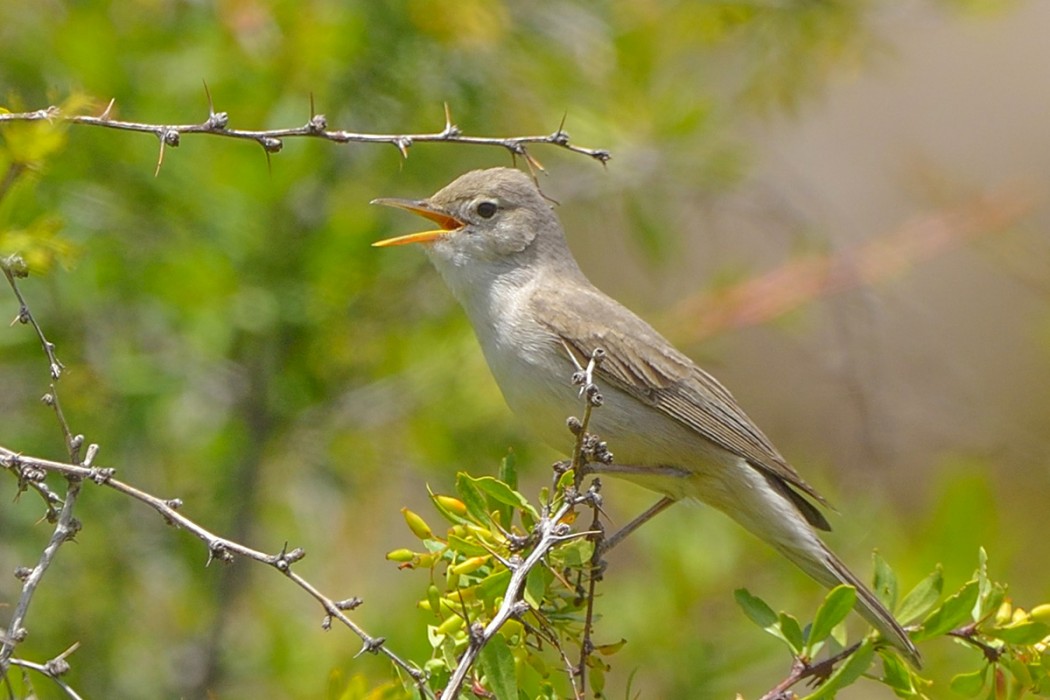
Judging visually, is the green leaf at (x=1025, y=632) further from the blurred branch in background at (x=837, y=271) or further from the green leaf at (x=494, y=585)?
the blurred branch in background at (x=837, y=271)

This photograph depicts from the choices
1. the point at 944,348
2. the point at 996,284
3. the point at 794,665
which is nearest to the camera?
the point at 794,665

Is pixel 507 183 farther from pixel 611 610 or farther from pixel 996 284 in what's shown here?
pixel 996 284

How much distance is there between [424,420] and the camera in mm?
4586

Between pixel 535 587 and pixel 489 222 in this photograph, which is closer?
pixel 535 587

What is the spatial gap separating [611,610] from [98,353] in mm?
1905

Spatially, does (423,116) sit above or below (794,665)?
above

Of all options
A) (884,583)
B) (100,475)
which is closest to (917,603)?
(884,583)

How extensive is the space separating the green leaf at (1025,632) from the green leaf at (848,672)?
0.31m

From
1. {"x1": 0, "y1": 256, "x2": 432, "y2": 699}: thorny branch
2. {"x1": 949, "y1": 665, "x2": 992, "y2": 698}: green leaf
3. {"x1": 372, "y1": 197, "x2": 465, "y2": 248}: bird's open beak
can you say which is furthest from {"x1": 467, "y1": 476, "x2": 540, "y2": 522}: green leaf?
{"x1": 372, "y1": 197, "x2": 465, "y2": 248}: bird's open beak

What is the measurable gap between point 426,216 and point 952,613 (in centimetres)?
227

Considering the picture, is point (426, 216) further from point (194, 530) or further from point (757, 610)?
point (194, 530)

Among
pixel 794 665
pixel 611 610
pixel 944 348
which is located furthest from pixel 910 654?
pixel 944 348

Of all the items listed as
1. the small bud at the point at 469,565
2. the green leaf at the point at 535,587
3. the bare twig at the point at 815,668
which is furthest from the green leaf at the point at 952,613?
the small bud at the point at 469,565

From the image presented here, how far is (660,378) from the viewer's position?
404 centimetres
